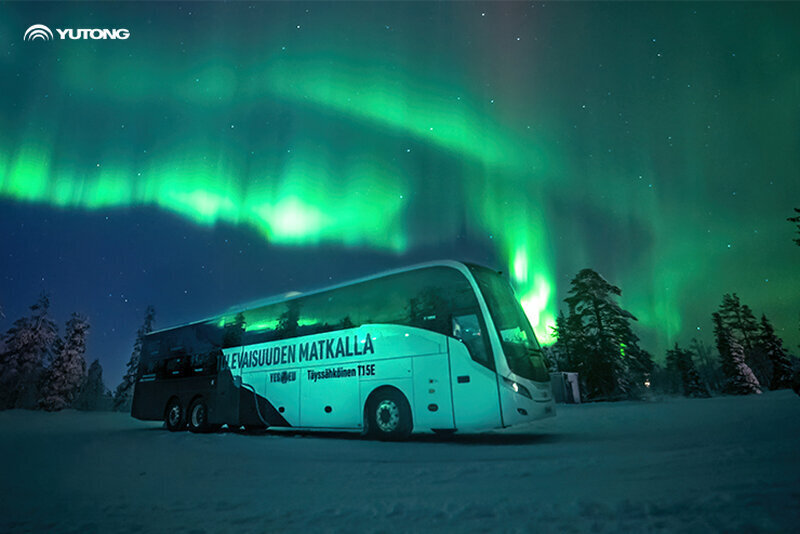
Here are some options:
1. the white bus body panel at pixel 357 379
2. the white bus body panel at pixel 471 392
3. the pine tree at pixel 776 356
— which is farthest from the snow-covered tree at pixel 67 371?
the pine tree at pixel 776 356

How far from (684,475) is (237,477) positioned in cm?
622

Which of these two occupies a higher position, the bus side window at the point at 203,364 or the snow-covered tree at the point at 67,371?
the snow-covered tree at the point at 67,371

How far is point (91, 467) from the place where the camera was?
25.5 ft

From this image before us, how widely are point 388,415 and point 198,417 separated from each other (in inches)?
346

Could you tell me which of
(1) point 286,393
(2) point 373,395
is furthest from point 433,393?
(1) point 286,393

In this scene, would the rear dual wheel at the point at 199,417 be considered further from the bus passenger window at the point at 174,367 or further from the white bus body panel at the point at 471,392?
the white bus body panel at the point at 471,392

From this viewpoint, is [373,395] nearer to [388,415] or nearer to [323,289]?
[388,415]

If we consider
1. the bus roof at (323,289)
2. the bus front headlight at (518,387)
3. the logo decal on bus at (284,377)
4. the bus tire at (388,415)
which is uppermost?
the bus roof at (323,289)

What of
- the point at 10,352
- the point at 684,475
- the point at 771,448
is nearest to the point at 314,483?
the point at 684,475

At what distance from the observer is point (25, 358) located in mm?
45938

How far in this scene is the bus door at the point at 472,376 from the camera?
9.48 meters

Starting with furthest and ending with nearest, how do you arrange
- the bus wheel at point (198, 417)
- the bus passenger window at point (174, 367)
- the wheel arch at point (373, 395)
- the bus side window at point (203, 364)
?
the bus passenger window at point (174, 367)
the bus side window at point (203, 364)
the bus wheel at point (198, 417)
the wheel arch at point (373, 395)

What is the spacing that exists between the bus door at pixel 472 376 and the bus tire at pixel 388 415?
152 centimetres

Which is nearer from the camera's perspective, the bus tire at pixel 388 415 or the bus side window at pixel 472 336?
the bus side window at pixel 472 336
